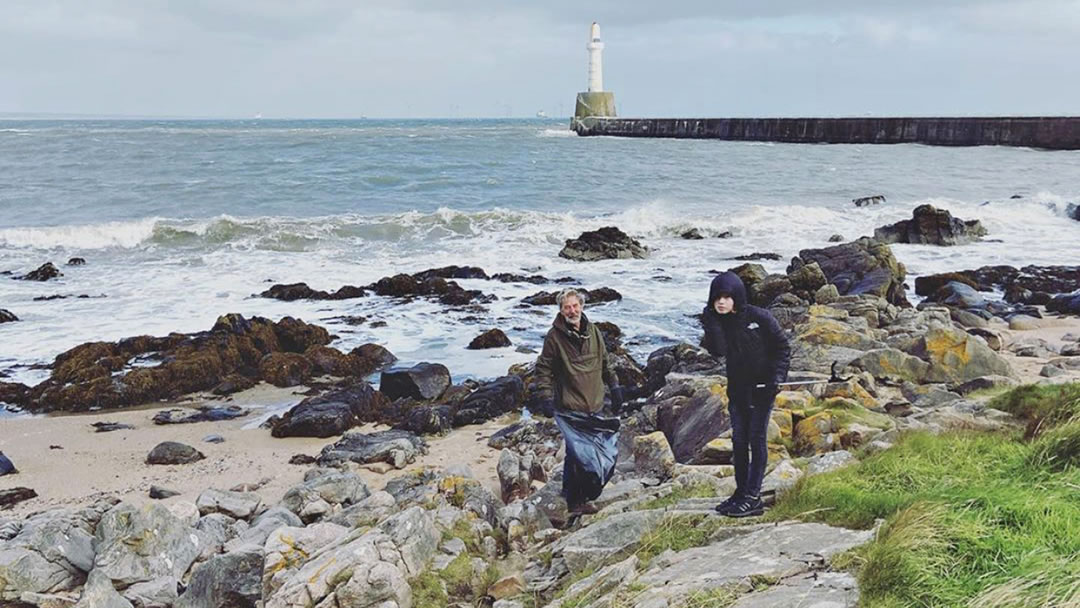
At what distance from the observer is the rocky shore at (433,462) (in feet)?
15.5

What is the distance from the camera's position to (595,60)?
268ft

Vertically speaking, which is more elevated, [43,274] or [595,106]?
A: [595,106]

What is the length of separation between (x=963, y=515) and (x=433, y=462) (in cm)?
590

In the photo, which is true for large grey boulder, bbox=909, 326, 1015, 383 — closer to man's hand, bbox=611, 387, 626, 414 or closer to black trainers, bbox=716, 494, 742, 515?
man's hand, bbox=611, 387, 626, 414

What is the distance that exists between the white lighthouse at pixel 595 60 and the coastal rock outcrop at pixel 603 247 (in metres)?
60.3

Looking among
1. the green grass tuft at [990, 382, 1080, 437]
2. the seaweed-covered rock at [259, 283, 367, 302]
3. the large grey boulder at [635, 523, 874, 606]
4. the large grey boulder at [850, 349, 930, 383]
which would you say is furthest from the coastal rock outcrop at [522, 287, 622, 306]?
the large grey boulder at [635, 523, 874, 606]

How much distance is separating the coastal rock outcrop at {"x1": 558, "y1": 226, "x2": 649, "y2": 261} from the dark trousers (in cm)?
1614

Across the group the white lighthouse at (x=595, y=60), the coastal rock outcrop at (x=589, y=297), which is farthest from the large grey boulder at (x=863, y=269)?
the white lighthouse at (x=595, y=60)

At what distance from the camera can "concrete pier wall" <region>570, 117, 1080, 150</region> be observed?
52.6 meters

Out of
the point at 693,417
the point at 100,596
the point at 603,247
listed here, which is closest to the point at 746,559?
the point at 100,596

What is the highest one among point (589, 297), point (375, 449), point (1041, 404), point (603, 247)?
point (1041, 404)

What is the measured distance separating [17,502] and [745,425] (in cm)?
652

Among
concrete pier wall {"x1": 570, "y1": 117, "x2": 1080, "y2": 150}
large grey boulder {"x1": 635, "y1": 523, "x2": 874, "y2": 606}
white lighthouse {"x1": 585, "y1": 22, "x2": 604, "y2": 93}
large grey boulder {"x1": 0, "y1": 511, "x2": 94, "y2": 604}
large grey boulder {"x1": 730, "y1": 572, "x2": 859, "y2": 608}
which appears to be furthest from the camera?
white lighthouse {"x1": 585, "y1": 22, "x2": 604, "y2": 93}

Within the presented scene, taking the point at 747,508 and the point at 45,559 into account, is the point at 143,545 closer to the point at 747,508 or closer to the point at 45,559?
the point at 45,559
